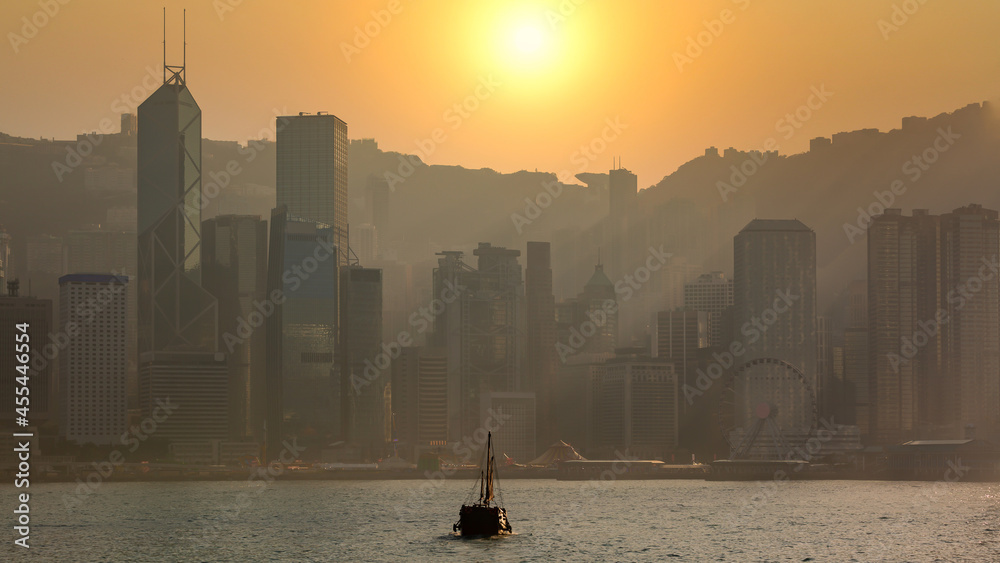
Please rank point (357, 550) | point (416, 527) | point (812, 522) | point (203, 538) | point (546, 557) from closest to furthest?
point (546, 557), point (357, 550), point (203, 538), point (416, 527), point (812, 522)

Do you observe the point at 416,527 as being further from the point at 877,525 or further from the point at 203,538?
the point at 877,525

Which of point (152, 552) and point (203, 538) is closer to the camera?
point (152, 552)

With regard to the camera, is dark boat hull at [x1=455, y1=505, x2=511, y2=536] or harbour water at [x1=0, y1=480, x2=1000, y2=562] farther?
dark boat hull at [x1=455, y1=505, x2=511, y2=536]

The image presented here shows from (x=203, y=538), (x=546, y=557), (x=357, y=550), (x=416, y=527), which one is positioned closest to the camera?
(x=546, y=557)

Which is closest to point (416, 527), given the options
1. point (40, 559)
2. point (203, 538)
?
point (203, 538)

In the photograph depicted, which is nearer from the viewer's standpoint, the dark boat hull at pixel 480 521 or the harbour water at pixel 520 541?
the harbour water at pixel 520 541

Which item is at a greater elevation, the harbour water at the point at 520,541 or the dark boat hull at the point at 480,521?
the dark boat hull at the point at 480,521

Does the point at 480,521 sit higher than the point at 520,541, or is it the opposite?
the point at 480,521

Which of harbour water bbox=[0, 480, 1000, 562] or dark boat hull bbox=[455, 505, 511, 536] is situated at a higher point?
dark boat hull bbox=[455, 505, 511, 536]
